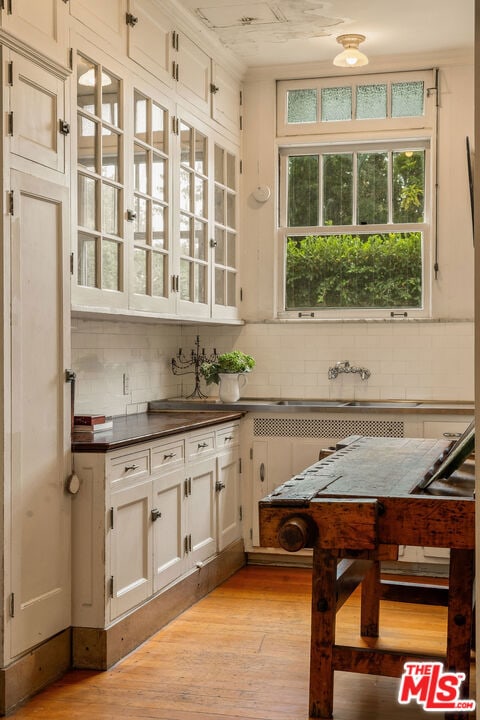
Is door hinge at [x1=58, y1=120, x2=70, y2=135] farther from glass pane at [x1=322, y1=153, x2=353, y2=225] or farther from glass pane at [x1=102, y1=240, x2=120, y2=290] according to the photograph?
glass pane at [x1=322, y1=153, x2=353, y2=225]

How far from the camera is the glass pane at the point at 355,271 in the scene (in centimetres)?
614

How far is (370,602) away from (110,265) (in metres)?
2.04

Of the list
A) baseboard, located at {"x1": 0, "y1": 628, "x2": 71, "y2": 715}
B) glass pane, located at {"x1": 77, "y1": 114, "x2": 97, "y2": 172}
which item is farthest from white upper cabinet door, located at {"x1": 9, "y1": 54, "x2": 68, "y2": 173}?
baseboard, located at {"x1": 0, "y1": 628, "x2": 71, "y2": 715}

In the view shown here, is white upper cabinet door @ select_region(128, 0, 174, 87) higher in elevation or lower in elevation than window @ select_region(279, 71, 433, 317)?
higher

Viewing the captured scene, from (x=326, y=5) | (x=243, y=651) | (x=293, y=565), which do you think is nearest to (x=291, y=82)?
(x=326, y=5)

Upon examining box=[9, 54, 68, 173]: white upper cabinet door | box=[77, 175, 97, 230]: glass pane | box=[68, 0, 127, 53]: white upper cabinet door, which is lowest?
box=[77, 175, 97, 230]: glass pane

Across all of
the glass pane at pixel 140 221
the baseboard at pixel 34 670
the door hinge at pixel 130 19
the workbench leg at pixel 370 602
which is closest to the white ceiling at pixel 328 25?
the door hinge at pixel 130 19

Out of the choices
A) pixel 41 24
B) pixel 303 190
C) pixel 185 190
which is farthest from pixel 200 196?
pixel 41 24

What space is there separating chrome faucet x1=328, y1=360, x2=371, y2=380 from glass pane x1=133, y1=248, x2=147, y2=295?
192 cm

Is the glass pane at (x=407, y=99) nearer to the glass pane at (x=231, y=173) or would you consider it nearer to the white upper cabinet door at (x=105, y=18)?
the glass pane at (x=231, y=173)

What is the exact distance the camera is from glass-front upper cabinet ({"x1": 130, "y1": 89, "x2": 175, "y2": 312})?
4.57 m

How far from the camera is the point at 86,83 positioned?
3.99 metres

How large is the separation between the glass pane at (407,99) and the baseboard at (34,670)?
4.14 m

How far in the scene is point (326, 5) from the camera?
503cm
